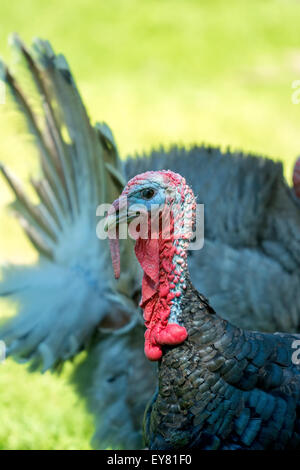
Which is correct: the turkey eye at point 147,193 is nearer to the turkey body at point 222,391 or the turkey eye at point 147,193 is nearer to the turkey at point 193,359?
the turkey at point 193,359

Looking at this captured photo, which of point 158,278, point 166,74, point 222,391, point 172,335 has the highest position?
point 166,74

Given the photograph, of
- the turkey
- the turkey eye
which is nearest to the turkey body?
the turkey

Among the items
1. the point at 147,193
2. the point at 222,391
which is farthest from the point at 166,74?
the point at 222,391

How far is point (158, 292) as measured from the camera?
1688 mm

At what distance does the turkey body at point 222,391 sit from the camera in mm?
1635

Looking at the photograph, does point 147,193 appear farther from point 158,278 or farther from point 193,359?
point 193,359

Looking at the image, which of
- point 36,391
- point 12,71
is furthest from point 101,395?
point 12,71

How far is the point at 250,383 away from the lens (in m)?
1.65

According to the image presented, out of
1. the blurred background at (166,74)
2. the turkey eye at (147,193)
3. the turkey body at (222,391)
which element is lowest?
the turkey body at (222,391)

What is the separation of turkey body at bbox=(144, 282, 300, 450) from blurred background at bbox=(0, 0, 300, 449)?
1.20 meters

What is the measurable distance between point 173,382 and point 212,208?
0.94 m

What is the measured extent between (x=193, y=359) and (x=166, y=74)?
231 inches

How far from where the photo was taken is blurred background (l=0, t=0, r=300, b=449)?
403cm

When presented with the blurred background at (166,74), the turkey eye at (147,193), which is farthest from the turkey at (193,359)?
the blurred background at (166,74)
